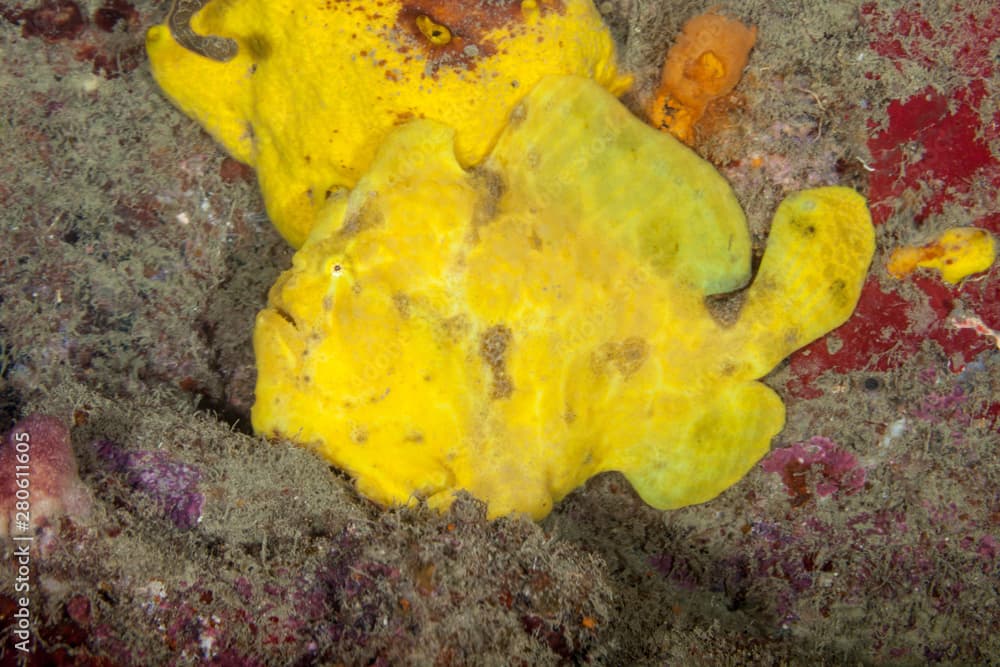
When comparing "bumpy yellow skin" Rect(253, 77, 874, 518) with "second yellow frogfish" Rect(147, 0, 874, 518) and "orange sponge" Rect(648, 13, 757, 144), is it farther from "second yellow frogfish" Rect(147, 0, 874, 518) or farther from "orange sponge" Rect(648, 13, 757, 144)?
"orange sponge" Rect(648, 13, 757, 144)

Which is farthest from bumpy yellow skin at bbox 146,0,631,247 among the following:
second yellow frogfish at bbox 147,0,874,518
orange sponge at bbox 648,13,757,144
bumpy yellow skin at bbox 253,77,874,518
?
orange sponge at bbox 648,13,757,144

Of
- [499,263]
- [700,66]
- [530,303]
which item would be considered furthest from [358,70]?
[700,66]

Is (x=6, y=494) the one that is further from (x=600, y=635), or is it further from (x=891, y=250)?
(x=891, y=250)

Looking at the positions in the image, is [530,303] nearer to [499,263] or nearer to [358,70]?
A: [499,263]

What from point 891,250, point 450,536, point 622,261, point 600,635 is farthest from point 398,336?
point 891,250

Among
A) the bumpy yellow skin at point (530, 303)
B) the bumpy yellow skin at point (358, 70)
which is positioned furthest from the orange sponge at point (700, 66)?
the bumpy yellow skin at point (358, 70)

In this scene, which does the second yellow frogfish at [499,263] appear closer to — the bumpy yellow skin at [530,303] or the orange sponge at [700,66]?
the bumpy yellow skin at [530,303]
